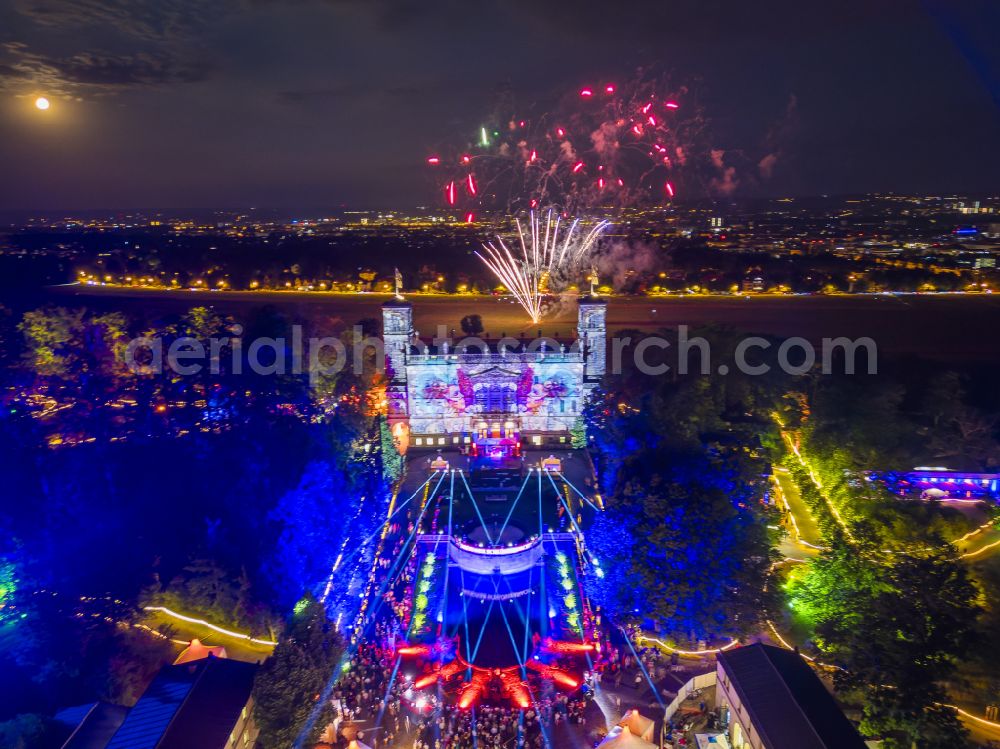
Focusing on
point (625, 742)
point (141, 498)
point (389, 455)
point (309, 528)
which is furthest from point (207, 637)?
point (625, 742)

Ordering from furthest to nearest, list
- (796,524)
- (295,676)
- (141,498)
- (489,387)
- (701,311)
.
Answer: (701,311) < (489,387) < (141,498) < (796,524) < (295,676)

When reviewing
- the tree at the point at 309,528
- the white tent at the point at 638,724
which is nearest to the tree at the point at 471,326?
the tree at the point at 309,528

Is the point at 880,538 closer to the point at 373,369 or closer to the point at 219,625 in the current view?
the point at 219,625

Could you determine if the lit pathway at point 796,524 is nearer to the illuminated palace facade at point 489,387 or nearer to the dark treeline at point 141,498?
the illuminated palace facade at point 489,387

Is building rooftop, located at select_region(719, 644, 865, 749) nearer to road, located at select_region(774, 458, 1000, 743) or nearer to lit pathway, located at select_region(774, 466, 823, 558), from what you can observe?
road, located at select_region(774, 458, 1000, 743)

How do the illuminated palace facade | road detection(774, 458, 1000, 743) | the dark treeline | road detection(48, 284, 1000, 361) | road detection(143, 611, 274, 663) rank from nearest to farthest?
the dark treeline → road detection(143, 611, 274, 663) → road detection(774, 458, 1000, 743) → the illuminated palace facade → road detection(48, 284, 1000, 361)

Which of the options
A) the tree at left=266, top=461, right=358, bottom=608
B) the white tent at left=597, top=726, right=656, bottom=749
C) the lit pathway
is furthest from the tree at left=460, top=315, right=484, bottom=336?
the white tent at left=597, top=726, right=656, bottom=749

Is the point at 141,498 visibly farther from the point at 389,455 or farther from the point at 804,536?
the point at 804,536
